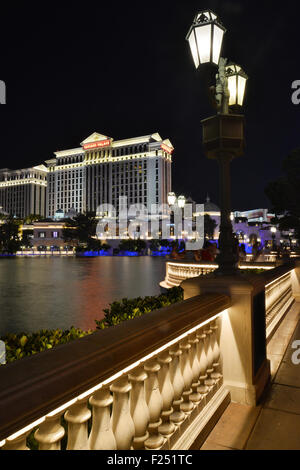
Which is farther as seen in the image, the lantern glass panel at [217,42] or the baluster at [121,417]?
the lantern glass panel at [217,42]

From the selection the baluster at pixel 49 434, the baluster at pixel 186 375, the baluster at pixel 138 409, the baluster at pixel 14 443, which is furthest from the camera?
the baluster at pixel 186 375

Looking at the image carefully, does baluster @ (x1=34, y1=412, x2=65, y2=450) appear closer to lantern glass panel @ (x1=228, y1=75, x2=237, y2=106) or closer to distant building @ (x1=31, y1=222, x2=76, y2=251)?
lantern glass panel @ (x1=228, y1=75, x2=237, y2=106)

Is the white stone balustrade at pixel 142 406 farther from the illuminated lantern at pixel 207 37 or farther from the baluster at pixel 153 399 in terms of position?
the illuminated lantern at pixel 207 37

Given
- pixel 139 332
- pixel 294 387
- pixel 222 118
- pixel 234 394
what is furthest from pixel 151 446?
pixel 222 118

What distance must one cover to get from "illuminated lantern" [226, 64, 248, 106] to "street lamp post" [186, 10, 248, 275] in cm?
83

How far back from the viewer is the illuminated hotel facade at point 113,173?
123 metres

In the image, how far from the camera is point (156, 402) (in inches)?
87.3

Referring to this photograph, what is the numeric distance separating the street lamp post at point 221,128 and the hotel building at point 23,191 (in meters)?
167

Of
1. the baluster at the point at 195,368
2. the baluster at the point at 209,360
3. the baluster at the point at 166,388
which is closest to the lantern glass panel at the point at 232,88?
the baluster at the point at 209,360
